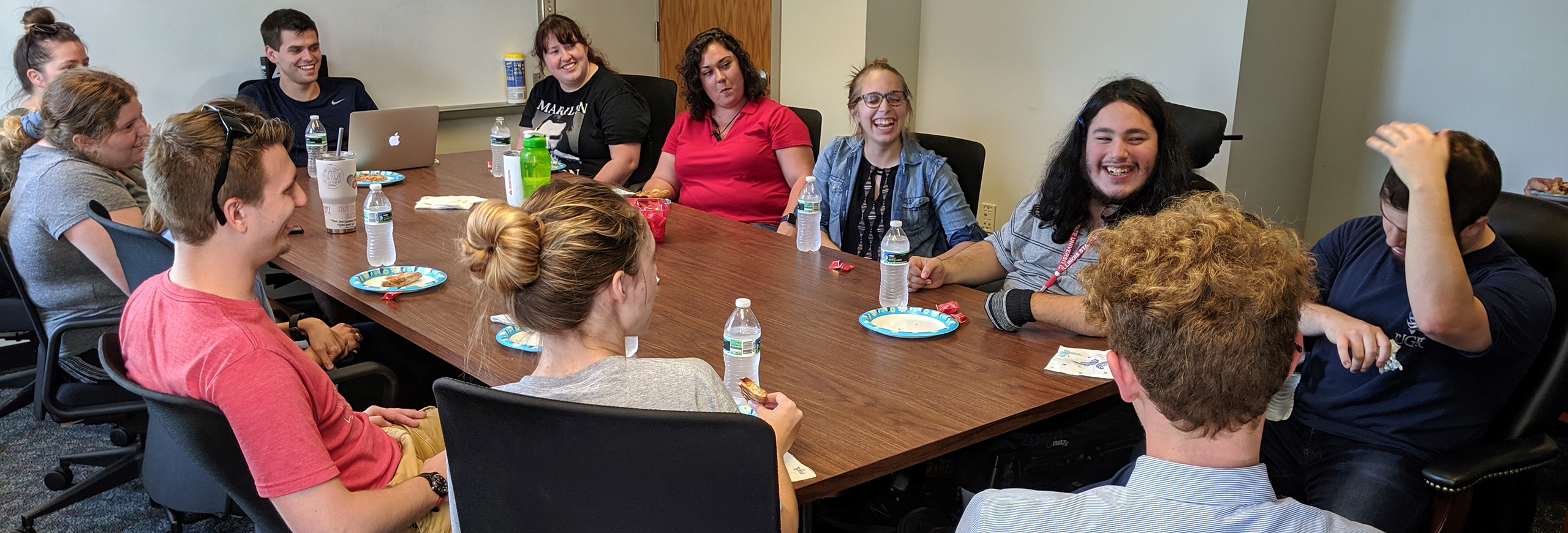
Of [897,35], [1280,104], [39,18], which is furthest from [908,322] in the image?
[39,18]

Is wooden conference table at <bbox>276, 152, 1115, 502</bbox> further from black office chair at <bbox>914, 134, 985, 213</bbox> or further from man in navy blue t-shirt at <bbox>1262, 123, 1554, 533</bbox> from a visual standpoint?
black office chair at <bbox>914, 134, 985, 213</bbox>

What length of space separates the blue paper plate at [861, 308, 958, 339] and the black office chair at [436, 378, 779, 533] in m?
0.90

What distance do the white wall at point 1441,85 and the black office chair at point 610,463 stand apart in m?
3.34

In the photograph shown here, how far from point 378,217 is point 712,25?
3.13 meters

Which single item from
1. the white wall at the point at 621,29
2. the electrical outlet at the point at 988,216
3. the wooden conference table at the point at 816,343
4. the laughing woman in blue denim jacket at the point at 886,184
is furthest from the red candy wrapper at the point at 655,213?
the white wall at the point at 621,29

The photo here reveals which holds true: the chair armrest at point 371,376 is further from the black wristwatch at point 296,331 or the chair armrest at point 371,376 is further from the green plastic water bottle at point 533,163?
the green plastic water bottle at point 533,163

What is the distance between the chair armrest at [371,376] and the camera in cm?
202

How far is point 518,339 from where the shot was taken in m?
1.91

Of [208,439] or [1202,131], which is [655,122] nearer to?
[1202,131]

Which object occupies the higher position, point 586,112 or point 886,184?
point 586,112

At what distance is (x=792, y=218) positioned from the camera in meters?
3.22

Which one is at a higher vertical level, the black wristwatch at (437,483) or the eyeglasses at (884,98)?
the eyeglasses at (884,98)

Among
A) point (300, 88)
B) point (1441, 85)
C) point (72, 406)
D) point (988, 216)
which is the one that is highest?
point (1441, 85)

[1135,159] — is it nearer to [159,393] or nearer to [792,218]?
[792,218]
